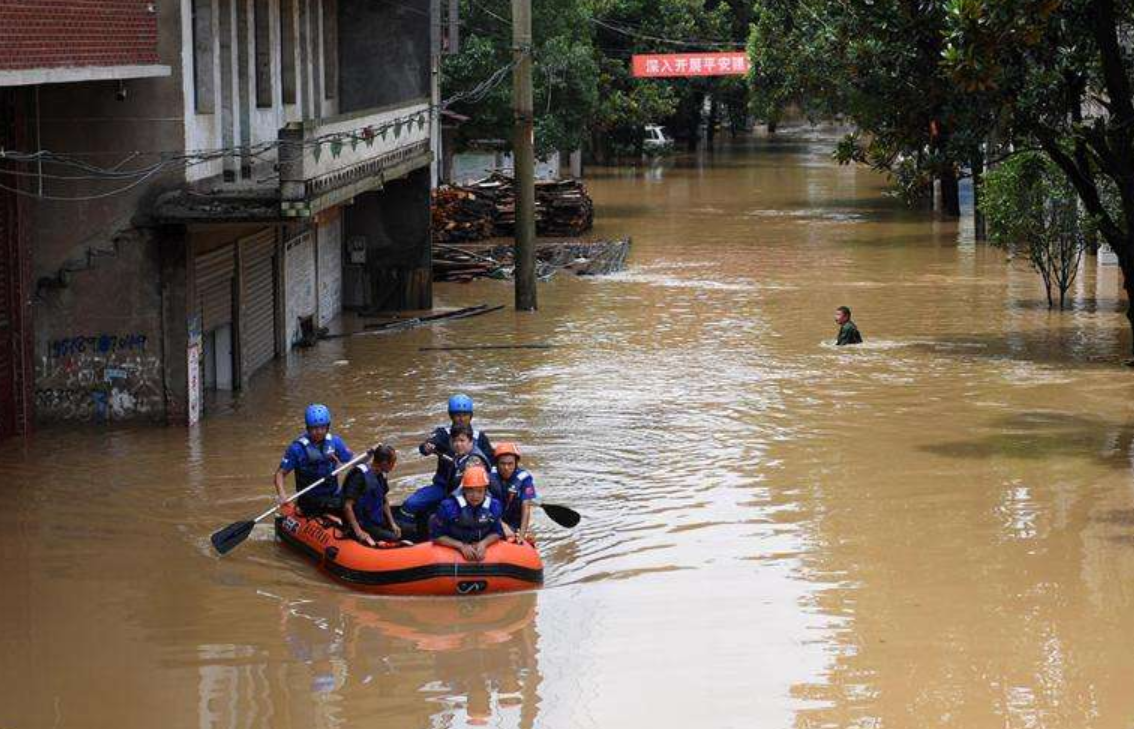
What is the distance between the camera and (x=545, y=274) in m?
38.7

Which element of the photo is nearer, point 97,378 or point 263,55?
point 97,378

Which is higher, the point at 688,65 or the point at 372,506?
the point at 688,65

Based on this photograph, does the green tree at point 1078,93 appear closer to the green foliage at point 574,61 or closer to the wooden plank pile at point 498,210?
the wooden plank pile at point 498,210

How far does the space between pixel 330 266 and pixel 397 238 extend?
1877mm

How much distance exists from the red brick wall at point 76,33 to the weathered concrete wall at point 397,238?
1293cm

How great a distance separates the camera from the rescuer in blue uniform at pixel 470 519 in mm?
14797

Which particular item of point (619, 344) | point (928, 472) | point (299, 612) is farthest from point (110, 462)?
point (619, 344)

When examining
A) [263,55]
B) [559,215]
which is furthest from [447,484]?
[559,215]

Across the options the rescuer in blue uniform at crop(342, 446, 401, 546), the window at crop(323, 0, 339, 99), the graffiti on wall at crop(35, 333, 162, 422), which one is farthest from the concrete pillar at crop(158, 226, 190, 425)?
the window at crop(323, 0, 339, 99)

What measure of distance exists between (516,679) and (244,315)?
12999mm

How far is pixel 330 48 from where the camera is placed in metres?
32.6

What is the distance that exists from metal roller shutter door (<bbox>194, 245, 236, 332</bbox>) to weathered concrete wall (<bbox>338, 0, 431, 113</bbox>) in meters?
9.48

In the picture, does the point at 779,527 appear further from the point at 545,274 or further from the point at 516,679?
the point at 545,274

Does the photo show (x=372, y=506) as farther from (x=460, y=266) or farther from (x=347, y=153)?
(x=460, y=266)
